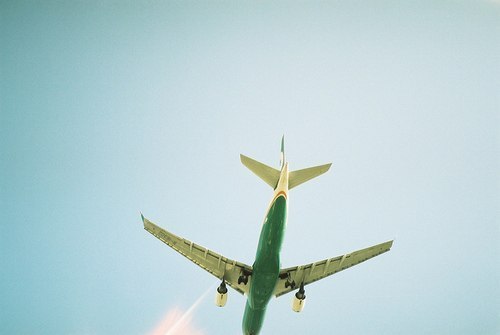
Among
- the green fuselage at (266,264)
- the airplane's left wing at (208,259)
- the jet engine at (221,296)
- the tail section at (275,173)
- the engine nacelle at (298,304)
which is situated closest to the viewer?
the green fuselage at (266,264)

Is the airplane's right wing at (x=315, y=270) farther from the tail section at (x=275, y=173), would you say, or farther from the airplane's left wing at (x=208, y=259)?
the tail section at (x=275, y=173)

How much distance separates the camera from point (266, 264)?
73.8 feet

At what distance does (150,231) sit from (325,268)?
11.9 meters

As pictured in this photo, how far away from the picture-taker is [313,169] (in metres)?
22.2

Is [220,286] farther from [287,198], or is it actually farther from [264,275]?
[287,198]

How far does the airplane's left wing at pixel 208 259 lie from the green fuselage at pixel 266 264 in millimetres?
1535

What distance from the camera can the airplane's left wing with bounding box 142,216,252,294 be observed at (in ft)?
85.7

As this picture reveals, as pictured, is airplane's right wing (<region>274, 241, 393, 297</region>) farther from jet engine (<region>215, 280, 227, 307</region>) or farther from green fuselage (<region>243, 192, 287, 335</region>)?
jet engine (<region>215, 280, 227, 307</region>)

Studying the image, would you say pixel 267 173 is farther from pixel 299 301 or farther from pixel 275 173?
pixel 299 301

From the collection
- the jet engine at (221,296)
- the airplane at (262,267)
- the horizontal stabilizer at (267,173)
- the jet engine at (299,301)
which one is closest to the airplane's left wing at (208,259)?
the airplane at (262,267)

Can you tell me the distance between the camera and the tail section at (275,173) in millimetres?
22016

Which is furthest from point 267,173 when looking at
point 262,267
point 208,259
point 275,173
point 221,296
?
point 221,296

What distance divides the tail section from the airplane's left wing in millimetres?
6662

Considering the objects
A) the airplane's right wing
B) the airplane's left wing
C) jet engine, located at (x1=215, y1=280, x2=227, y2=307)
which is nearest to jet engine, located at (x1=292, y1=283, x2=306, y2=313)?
the airplane's right wing
